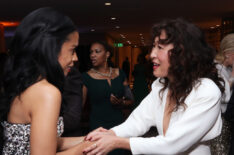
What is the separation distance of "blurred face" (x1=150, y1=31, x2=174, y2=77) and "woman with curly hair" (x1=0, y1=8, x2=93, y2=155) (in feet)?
1.76

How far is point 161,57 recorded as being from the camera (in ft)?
5.59

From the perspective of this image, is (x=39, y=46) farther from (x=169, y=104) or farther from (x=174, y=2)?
(x=174, y=2)

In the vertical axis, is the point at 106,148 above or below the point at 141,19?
below

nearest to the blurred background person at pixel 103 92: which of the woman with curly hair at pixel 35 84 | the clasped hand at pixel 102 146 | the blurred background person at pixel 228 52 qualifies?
the blurred background person at pixel 228 52

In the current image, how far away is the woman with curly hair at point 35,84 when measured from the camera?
1235 millimetres

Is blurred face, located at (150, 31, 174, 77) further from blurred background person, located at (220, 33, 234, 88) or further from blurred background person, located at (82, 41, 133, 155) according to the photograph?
Answer: blurred background person, located at (220, 33, 234, 88)

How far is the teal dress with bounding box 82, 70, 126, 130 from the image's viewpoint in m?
3.41

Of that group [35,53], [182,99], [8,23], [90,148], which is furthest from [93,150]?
[8,23]

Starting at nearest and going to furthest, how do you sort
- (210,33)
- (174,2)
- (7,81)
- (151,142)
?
(7,81) → (151,142) → (174,2) → (210,33)

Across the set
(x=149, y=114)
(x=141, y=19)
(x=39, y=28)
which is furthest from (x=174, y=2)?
(x=39, y=28)

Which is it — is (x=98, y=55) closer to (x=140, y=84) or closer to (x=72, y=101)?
(x=72, y=101)

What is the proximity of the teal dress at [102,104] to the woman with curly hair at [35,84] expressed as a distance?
6.54 ft

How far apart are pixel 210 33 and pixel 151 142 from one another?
51.5 feet

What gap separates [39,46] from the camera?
4.28ft
